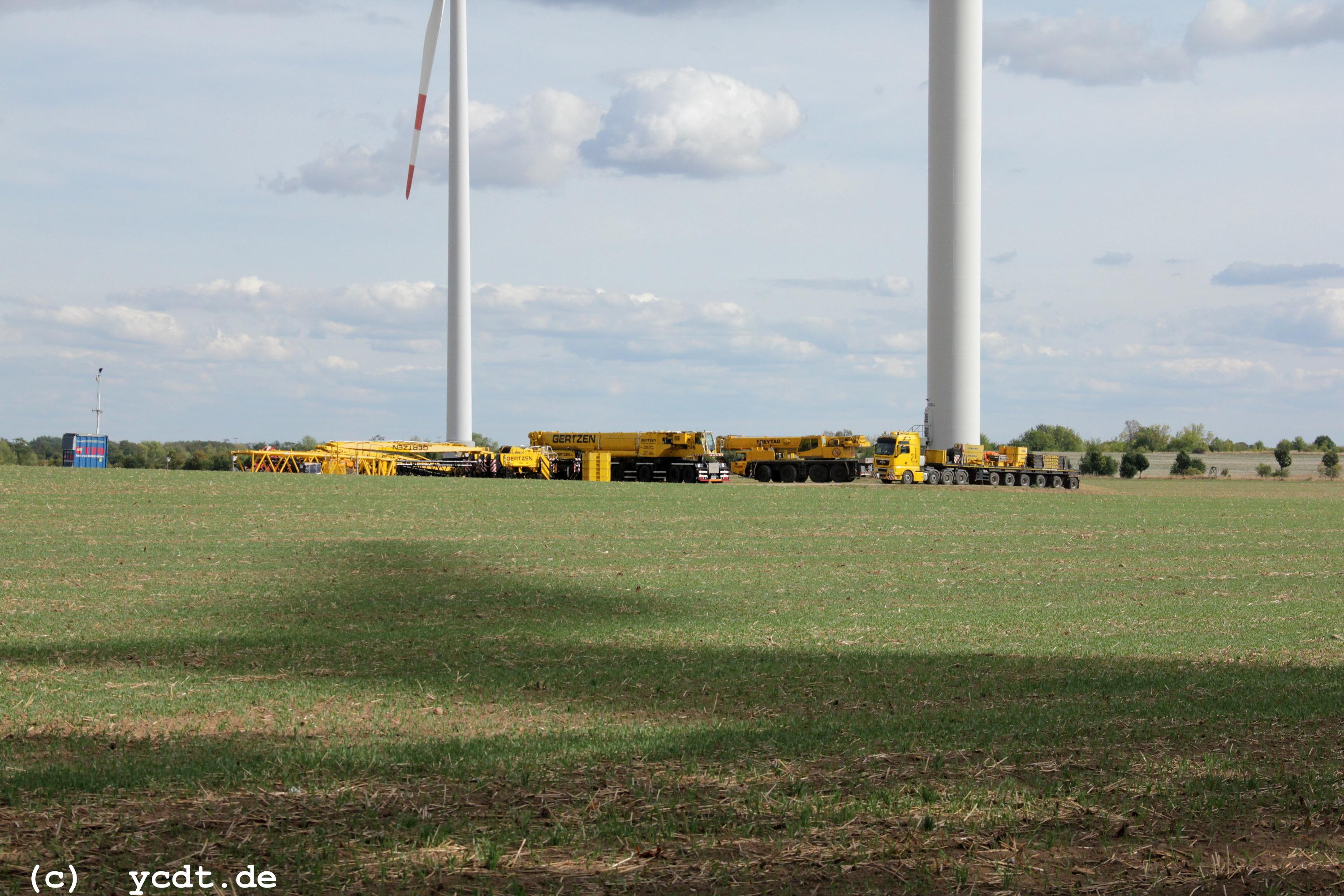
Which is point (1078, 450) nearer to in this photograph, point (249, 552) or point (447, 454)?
point (447, 454)

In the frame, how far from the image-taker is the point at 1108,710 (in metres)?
10.9

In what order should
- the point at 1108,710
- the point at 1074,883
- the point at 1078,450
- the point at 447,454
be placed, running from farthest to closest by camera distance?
the point at 1078,450, the point at 447,454, the point at 1108,710, the point at 1074,883

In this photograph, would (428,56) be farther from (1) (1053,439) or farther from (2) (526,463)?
(1) (1053,439)

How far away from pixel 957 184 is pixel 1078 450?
8653 cm

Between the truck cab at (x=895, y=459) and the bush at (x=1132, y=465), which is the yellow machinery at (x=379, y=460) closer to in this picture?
the truck cab at (x=895, y=459)

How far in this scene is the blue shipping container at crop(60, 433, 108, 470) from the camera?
6400cm

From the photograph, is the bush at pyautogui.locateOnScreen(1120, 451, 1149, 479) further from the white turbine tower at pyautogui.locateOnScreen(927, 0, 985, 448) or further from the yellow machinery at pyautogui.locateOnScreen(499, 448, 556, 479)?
the yellow machinery at pyautogui.locateOnScreen(499, 448, 556, 479)

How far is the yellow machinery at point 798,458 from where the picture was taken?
6681 cm

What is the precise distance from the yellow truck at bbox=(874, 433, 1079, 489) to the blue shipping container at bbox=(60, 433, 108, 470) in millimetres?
42078

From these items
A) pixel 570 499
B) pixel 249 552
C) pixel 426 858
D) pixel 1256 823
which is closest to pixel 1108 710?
pixel 1256 823

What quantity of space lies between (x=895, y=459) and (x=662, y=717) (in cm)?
5635

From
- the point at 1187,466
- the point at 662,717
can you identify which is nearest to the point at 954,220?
the point at 1187,466

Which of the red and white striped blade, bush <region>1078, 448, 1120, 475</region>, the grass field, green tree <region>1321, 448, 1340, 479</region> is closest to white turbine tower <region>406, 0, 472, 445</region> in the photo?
the red and white striped blade

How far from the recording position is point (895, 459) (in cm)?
6569
